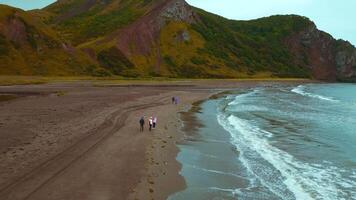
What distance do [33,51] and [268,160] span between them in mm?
109703

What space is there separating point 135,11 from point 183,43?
95.1 ft

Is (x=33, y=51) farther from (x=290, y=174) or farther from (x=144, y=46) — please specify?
(x=290, y=174)

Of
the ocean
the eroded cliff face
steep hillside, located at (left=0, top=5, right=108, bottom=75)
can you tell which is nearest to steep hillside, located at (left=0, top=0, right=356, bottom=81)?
the eroded cliff face

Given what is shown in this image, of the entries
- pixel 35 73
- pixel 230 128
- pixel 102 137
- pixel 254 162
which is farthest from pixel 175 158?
pixel 35 73

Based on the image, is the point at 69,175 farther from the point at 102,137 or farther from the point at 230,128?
the point at 230,128

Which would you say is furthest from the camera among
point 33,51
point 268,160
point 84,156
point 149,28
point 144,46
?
point 149,28

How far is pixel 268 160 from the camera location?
25.2m

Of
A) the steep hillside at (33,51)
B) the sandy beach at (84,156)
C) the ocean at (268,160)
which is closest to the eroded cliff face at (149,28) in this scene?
the steep hillside at (33,51)

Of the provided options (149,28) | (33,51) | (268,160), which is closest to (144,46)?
(149,28)

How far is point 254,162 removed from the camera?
973 inches

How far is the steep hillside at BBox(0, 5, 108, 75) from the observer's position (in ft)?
371

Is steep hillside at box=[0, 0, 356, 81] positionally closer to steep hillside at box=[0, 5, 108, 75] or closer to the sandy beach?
steep hillside at box=[0, 5, 108, 75]

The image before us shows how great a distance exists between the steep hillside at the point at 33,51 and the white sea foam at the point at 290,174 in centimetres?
9188

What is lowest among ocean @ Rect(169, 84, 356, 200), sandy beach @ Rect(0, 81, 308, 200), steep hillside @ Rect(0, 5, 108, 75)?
ocean @ Rect(169, 84, 356, 200)
